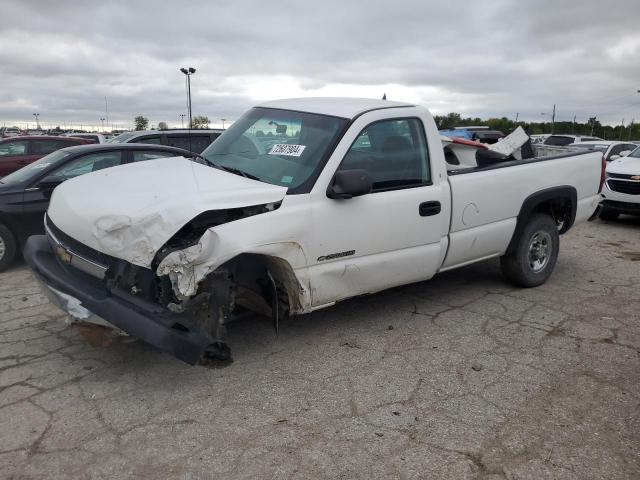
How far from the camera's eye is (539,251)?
19.4ft

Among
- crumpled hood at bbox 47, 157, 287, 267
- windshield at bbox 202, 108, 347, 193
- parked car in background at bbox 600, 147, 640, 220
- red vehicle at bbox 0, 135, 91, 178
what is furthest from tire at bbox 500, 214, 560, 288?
red vehicle at bbox 0, 135, 91, 178

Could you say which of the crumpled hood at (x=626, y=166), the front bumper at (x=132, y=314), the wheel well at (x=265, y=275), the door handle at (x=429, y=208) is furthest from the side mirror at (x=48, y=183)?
the crumpled hood at (x=626, y=166)

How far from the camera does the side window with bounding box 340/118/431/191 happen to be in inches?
167

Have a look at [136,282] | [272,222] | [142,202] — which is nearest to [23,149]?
[142,202]

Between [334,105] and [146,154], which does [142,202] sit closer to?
[334,105]

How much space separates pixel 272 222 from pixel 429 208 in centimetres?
152

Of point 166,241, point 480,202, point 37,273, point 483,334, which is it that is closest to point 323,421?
point 166,241

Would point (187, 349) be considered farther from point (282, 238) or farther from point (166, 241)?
point (282, 238)

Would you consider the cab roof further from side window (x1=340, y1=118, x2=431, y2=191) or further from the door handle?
the door handle

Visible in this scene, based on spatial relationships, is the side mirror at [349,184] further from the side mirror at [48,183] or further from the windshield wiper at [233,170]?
the side mirror at [48,183]

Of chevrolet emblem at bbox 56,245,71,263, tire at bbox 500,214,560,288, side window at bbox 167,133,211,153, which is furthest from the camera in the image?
side window at bbox 167,133,211,153

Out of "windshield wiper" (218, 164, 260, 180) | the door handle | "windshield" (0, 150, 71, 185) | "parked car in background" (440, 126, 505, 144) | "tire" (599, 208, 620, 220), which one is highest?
"parked car in background" (440, 126, 505, 144)

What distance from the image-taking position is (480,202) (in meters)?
4.98

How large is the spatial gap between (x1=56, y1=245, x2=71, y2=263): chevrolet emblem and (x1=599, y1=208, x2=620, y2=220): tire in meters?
9.83
